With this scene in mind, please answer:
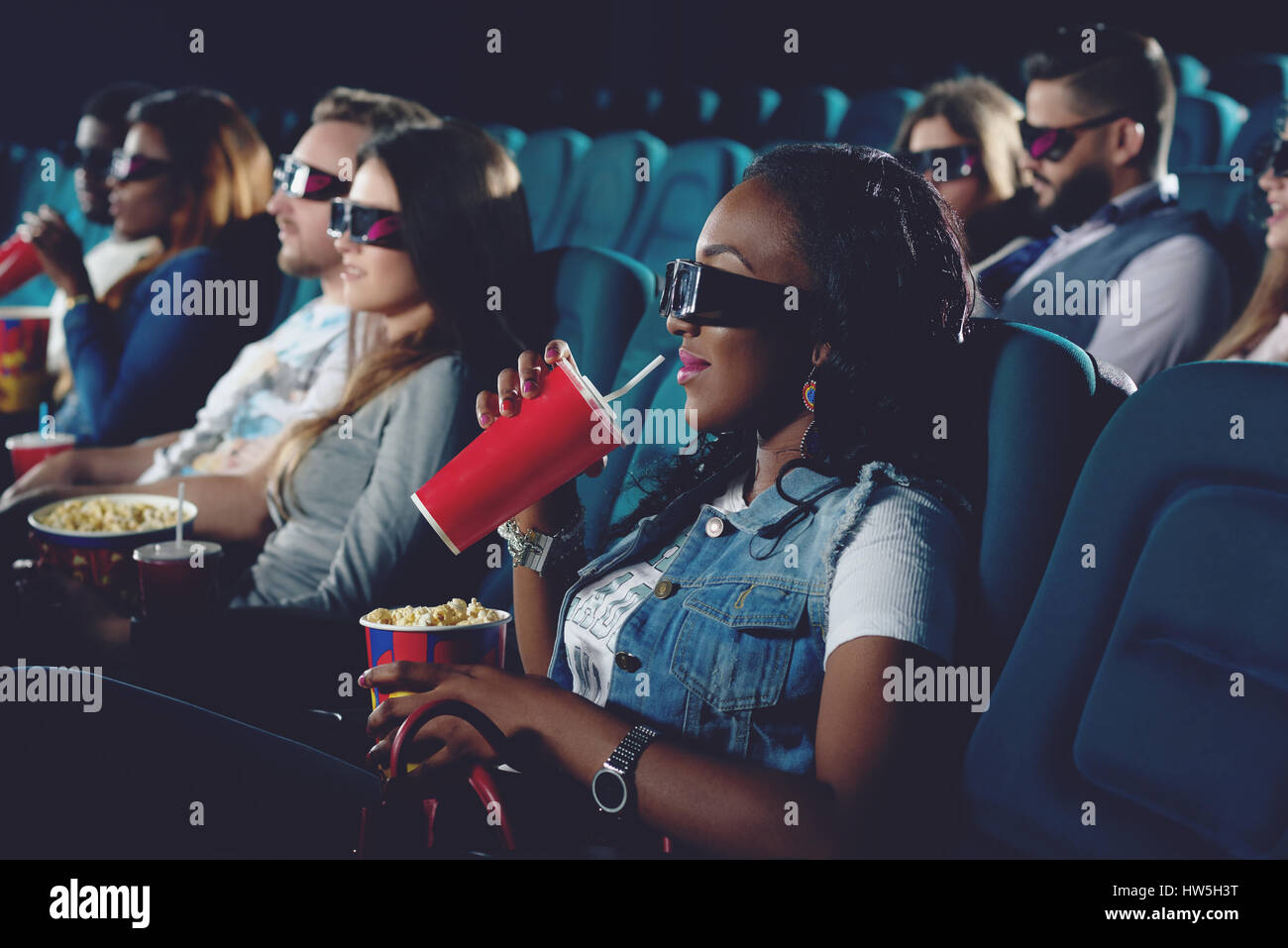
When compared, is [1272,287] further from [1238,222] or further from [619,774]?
[619,774]

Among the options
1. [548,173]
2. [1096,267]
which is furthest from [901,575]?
[548,173]

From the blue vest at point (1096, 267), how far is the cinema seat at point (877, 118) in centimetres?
125

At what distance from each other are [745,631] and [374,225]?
973mm

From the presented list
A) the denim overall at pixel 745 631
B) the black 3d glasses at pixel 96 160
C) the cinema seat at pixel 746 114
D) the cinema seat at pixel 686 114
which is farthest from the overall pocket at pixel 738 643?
the cinema seat at pixel 686 114

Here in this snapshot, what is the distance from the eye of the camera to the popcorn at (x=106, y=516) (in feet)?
5.45

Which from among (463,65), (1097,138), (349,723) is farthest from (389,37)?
(349,723)

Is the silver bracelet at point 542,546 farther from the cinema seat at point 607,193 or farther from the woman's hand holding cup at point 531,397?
the cinema seat at point 607,193

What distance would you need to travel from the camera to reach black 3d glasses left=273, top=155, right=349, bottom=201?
2.10m

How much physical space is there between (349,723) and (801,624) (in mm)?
569

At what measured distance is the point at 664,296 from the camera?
3.57 feet

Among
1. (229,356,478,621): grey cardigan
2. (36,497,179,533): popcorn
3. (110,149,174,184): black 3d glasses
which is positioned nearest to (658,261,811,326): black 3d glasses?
(229,356,478,621): grey cardigan

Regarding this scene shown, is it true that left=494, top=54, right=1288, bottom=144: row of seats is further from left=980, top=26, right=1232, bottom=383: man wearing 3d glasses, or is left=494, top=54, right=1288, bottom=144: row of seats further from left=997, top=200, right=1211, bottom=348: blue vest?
left=997, top=200, right=1211, bottom=348: blue vest
